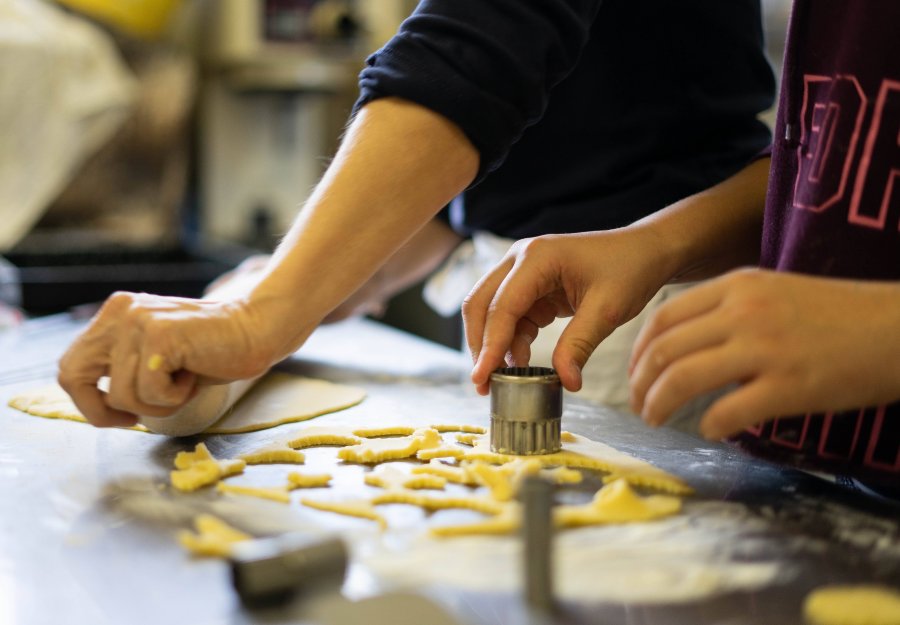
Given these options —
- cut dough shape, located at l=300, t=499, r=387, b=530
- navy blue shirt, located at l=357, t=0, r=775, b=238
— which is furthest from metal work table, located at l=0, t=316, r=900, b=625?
navy blue shirt, located at l=357, t=0, r=775, b=238

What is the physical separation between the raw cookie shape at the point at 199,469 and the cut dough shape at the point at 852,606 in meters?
0.46

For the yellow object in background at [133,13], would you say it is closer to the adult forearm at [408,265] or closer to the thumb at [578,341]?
the adult forearm at [408,265]

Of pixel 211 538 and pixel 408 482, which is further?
pixel 408 482

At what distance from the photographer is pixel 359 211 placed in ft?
2.68

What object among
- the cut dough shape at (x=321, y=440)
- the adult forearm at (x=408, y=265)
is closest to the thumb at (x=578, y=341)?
the cut dough shape at (x=321, y=440)

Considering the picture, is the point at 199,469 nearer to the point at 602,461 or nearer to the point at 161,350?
the point at 161,350

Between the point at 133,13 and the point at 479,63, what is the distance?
2.14 metres

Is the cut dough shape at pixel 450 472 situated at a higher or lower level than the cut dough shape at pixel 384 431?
higher

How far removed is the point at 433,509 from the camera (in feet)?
2.39

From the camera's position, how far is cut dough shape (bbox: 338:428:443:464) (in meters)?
0.85

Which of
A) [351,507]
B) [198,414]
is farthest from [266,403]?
[351,507]

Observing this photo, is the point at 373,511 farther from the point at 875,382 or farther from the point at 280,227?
the point at 280,227

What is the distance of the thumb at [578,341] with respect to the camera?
32.7 inches

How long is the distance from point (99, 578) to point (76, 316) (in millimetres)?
1191
